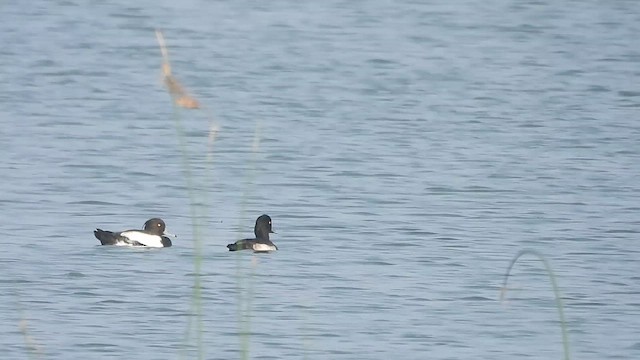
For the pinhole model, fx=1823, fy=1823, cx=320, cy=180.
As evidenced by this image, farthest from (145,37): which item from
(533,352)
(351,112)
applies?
(533,352)

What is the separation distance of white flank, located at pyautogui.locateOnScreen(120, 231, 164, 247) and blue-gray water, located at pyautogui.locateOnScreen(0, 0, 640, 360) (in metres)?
0.11

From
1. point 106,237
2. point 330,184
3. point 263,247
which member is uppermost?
point 330,184

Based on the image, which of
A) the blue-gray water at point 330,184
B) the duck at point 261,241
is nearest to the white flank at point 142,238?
the blue-gray water at point 330,184

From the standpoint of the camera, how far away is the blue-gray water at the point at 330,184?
9.54 metres

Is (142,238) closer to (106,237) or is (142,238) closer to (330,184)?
(106,237)

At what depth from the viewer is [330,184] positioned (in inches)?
600

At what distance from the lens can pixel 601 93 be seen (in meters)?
21.7

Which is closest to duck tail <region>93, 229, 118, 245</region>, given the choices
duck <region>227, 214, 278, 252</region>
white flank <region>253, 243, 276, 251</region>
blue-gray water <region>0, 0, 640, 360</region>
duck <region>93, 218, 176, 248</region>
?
duck <region>93, 218, 176, 248</region>

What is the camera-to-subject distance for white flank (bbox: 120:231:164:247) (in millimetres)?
11703

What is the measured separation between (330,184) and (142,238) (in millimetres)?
3733

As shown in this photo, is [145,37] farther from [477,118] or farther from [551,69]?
[477,118]

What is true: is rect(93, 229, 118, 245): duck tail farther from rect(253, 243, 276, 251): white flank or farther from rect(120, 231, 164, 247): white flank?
rect(253, 243, 276, 251): white flank

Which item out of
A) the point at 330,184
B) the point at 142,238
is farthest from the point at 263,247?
the point at 330,184

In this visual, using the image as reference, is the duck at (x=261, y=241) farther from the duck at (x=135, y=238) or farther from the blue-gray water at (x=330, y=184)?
→ the duck at (x=135, y=238)
